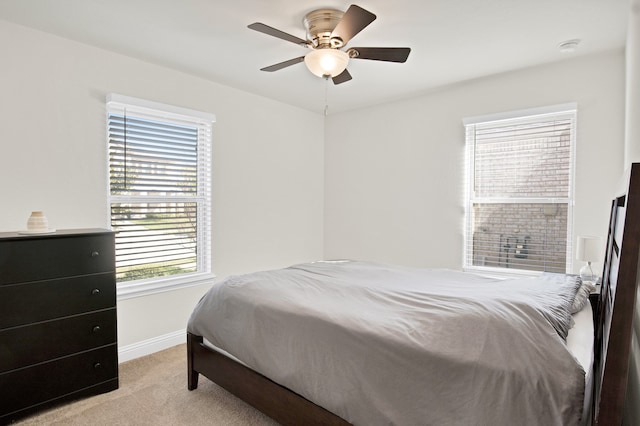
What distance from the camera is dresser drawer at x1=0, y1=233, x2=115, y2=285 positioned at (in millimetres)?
2154

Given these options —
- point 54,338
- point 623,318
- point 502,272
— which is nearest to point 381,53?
point 623,318

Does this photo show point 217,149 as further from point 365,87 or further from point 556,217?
point 556,217

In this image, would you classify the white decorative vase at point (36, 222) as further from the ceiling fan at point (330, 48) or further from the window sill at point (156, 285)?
the ceiling fan at point (330, 48)

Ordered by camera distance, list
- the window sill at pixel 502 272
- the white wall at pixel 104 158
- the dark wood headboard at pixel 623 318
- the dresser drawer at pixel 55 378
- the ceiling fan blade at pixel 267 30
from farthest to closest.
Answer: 1. the window sill at pixel 502 272
2. the white wall at pixel 104 158
3. the dresser drawer at pixel 55 378
4. the ceiling fan blade at pixel 267 30
5. the dark wood headboard at pixel 623 318

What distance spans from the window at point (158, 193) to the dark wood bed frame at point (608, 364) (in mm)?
1337

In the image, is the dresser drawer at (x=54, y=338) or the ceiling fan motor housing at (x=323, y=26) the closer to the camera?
the dresser drawer at (x=54, y=338)

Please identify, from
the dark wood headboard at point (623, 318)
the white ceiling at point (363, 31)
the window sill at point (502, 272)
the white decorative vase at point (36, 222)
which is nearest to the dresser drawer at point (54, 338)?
the white decorative vase at point (36, 222)

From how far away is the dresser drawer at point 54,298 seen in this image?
216 centimetres

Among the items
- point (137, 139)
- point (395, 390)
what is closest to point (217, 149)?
point (137, 139)

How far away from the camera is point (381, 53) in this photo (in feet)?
7.68

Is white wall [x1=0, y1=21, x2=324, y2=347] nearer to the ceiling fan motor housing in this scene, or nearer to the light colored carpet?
the light colored carpet

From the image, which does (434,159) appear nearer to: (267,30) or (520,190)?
(520,190)

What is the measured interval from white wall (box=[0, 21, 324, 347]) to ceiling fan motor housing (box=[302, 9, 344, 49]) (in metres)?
1.66

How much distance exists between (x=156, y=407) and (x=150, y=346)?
983 mm
